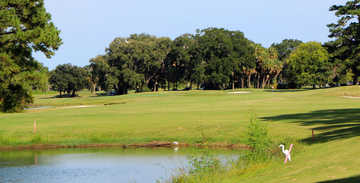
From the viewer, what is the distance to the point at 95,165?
91.3ft

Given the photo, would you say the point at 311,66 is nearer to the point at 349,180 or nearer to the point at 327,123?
the point at 327,123

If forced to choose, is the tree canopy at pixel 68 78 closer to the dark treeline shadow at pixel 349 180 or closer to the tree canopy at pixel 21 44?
the tree canopy at pixel 21 44

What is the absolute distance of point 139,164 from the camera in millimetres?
27625

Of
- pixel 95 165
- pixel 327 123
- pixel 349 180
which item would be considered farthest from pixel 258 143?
pixel 327 123

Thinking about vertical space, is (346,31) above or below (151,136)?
above

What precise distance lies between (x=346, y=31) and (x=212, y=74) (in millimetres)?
82540

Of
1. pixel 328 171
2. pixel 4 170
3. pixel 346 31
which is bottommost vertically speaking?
pixel 4 170

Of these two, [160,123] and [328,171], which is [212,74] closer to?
[160,123]

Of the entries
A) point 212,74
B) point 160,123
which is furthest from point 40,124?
point 212,74

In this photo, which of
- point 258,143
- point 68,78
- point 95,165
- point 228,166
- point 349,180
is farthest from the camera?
point 68,78

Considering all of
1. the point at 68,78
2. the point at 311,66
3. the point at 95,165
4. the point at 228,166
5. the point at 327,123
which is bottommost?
the point at 95,165

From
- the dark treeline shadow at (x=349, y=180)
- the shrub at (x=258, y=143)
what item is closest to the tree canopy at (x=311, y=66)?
the shrub at (x=258, y=143)

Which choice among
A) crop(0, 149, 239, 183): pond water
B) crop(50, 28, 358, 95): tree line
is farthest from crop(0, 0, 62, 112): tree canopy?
crop(50, 28, 358, 95): tree line

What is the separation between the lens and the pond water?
80.1 feet
